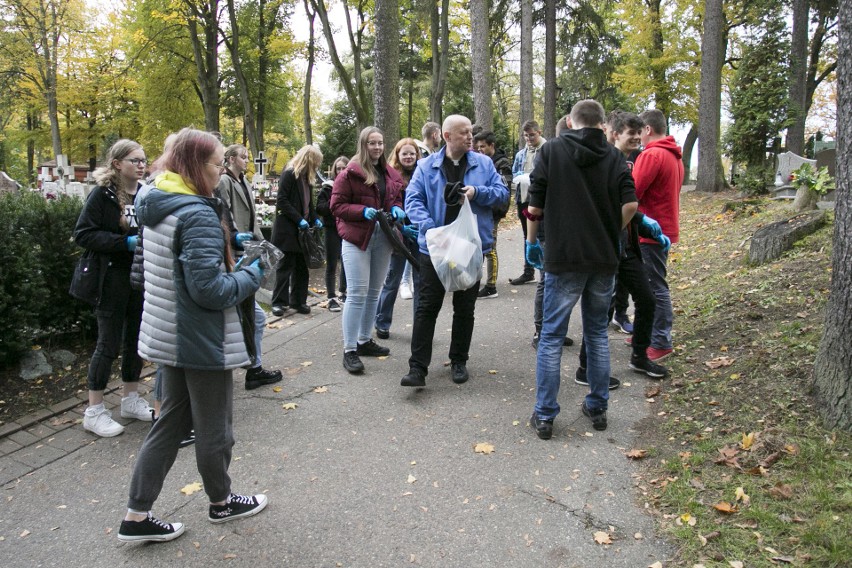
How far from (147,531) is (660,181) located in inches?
176

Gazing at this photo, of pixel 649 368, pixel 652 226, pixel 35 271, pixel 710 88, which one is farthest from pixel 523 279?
pixel 710 88

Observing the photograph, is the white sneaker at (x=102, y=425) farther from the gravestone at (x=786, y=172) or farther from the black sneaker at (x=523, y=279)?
the gravestone at (x=786, y=172)

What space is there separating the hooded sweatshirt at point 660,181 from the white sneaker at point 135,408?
4.19 m

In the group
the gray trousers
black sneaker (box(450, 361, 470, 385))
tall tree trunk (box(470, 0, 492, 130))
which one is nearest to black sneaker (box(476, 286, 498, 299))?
black sneaker (box(450, 361, 470, 385))

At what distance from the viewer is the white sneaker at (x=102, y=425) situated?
14.2 ft

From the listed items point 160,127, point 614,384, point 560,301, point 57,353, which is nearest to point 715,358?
point 614,384

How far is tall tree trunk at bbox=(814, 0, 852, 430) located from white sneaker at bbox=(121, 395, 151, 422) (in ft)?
14.9

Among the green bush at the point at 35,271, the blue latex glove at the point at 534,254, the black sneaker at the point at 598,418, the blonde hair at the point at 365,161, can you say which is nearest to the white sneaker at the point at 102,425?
the green bush at the point at 35,271

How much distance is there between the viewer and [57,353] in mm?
5477

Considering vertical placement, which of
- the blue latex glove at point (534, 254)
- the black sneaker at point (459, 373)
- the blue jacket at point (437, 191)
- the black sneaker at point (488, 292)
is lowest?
the black sneaker at point (459, 373)

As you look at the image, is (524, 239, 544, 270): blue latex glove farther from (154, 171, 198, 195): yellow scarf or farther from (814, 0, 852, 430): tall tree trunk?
(154, 171, 198, 195): yellow scarf

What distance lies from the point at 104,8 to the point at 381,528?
3510 centimetres

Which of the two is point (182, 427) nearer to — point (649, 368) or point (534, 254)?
point (534, 254)

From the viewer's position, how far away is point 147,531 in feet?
9.85
